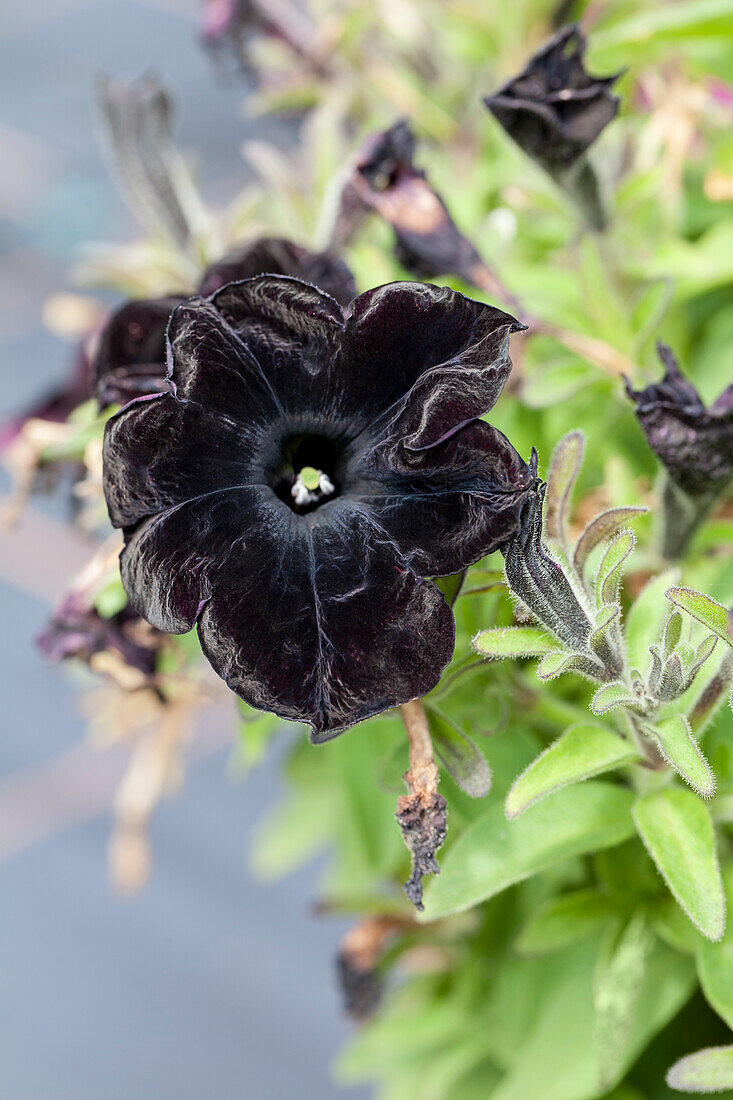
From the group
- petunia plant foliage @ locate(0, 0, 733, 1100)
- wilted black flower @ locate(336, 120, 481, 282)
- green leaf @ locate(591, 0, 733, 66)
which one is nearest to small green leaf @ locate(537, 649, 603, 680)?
petunia plant foliage @ locate(0, 0, 733, 1100)

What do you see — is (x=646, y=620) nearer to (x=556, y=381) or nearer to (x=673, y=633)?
(x=673, y=633)

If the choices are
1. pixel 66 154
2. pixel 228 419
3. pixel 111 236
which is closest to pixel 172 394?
pixel 228 419

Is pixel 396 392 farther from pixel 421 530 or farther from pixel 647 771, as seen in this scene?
pixel 647 771

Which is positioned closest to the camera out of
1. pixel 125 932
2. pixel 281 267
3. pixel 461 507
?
pixel 461 507

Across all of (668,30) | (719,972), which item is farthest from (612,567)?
(668,30)

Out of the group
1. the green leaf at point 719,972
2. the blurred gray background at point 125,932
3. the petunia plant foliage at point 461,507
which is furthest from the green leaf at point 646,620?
the blurred gray background at point 125,932

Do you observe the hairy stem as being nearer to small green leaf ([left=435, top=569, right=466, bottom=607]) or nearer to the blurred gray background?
small green leaf ([left=435, top=569, right=466, bottom=607])
